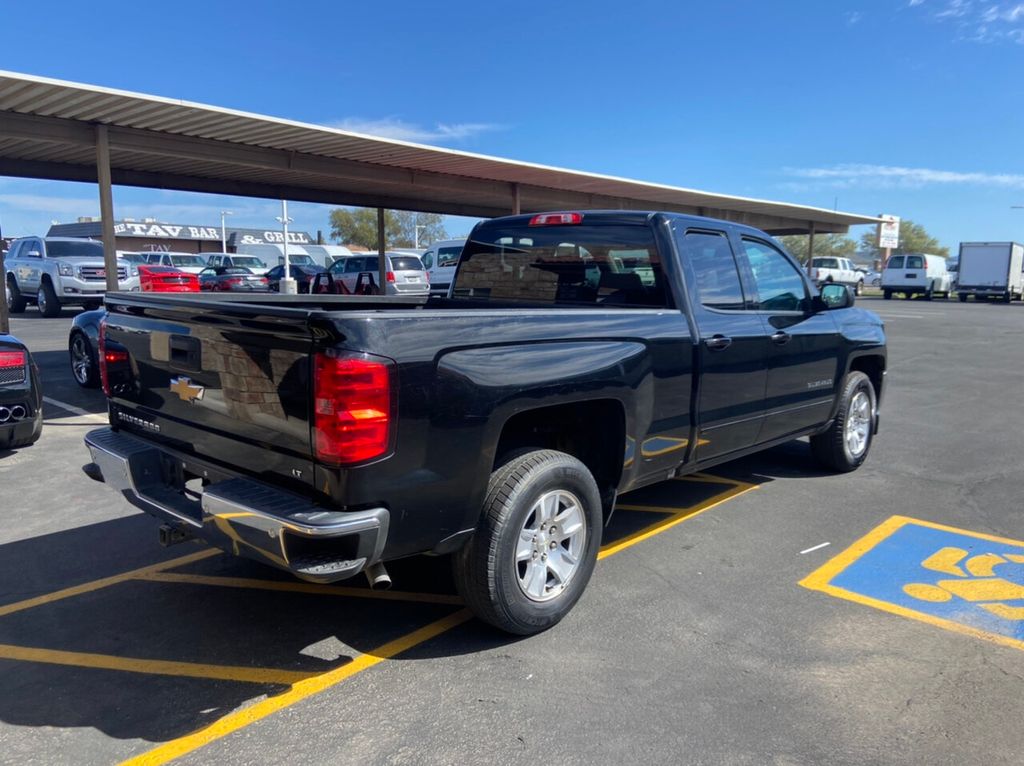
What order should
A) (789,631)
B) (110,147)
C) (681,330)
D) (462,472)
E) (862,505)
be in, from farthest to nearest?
(110,147), (862,505), (681,330), (789,631), (462,472)

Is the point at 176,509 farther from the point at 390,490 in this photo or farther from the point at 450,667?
the point at 450,667

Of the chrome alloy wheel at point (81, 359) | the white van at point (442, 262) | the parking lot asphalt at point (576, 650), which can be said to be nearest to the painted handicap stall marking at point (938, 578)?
the parking lot asphalt at point (576, 650)

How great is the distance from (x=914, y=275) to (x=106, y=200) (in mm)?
41655

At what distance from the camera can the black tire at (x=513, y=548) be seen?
3.20m

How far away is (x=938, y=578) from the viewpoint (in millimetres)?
4160

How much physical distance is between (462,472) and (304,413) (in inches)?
27.0

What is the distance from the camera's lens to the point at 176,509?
3215mm

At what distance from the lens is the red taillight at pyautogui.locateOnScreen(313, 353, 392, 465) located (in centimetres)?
268

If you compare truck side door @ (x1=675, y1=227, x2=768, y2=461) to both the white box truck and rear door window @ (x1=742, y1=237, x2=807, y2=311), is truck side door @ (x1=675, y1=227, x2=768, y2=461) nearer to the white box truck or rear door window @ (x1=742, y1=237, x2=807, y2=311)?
rear door window @ (x1=742, y1=237, x2=807, y2=311)

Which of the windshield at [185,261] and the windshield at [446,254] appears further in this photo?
the windshield at [185,261]

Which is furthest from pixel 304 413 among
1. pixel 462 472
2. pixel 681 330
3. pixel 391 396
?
pixel 681 330

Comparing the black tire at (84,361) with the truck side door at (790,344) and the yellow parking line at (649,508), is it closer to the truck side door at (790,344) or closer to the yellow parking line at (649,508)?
the yellow parking line at (649,508)

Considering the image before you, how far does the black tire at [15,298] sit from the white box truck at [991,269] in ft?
138

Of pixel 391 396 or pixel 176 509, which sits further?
pixel 176 509
